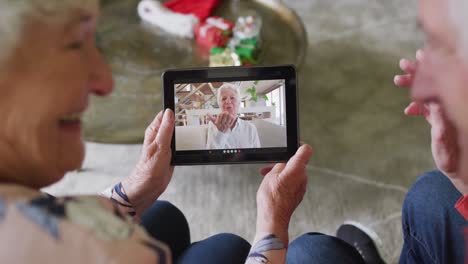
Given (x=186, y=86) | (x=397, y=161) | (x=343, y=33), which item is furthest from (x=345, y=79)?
(x=186, y=86)

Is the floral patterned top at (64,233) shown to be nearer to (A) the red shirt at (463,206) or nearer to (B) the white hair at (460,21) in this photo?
(B) the white hair at (460,21)

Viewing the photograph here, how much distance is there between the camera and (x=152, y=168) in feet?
3.05

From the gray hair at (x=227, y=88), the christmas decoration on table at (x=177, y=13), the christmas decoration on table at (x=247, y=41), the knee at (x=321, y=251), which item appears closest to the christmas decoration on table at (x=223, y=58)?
the christmas decoration on table at (x=247, y=41)

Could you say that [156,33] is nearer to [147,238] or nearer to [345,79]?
[345,79]

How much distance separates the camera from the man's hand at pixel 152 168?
3.01ft

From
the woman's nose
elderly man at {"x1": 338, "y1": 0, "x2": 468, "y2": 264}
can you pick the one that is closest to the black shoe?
elderly man at {"x1": 338, "y1": 0, "x2": 468, "y2": 264}

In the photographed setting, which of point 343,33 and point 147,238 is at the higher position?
point 343,33

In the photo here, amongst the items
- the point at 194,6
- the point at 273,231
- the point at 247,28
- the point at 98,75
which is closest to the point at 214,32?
the point at 247,28

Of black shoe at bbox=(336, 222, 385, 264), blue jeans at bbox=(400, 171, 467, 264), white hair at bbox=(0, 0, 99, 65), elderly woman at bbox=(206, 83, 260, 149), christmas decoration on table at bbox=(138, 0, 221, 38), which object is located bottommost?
black shoe at bbox=(336, 222, 385, 264)

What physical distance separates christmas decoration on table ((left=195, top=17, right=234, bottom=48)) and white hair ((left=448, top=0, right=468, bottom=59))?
3.83ft

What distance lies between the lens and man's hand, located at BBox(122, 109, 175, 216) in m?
0.92

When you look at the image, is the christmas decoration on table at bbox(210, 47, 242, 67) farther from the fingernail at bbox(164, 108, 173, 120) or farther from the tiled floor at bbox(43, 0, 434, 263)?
the fingernail at bbox(164, 108, 173, 120)

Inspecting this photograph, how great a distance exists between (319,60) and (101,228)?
1.41m

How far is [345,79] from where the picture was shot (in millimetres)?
1688
